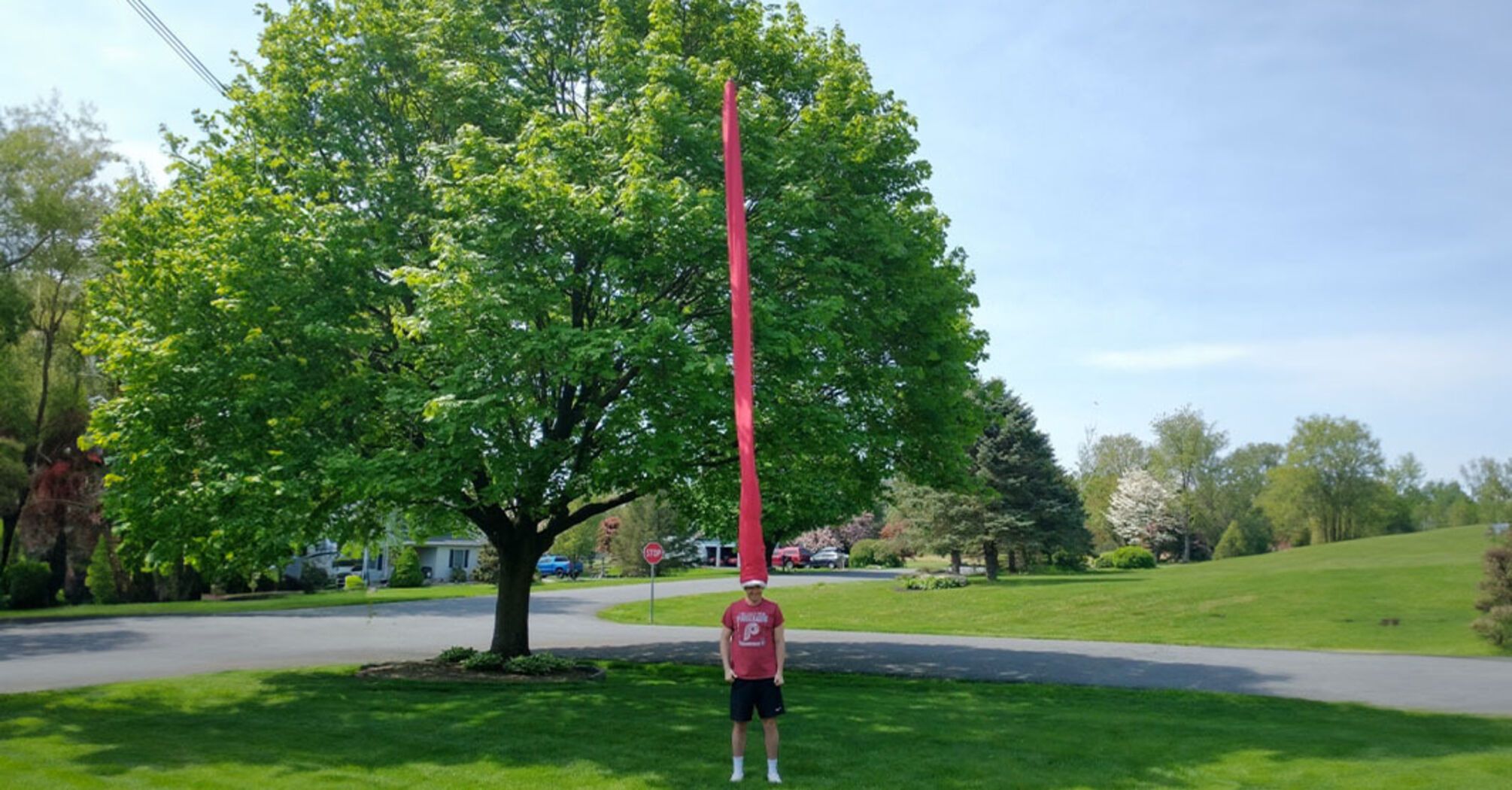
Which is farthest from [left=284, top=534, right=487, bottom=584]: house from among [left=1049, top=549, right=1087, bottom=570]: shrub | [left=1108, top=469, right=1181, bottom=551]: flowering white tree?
[left=1108, top=469, right=1181, bottom=551]: flowering white tree

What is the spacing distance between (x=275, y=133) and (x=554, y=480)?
7612 millimetres

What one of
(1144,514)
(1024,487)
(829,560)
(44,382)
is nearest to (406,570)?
(44,382)

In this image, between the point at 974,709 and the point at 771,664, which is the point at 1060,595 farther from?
the point at 771,664

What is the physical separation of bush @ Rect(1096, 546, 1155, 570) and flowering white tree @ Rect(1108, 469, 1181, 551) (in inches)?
494

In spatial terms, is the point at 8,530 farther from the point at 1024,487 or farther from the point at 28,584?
the point at 1024,487

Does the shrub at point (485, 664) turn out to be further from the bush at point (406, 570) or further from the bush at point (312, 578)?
the bush at point (406, 570)

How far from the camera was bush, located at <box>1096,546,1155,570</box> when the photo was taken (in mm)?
55812

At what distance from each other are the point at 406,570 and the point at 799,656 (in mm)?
41644

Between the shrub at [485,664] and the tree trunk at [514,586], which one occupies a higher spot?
the tree trunk at [514,586]

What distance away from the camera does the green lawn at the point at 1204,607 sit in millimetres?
26672

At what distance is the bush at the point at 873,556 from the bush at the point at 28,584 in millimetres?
54059

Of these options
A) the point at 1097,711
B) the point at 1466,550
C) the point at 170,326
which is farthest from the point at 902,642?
the point at 1466,550

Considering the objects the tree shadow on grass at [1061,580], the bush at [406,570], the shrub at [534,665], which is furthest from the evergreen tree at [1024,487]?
the bush at [406,570]

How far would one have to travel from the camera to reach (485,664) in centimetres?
1822
